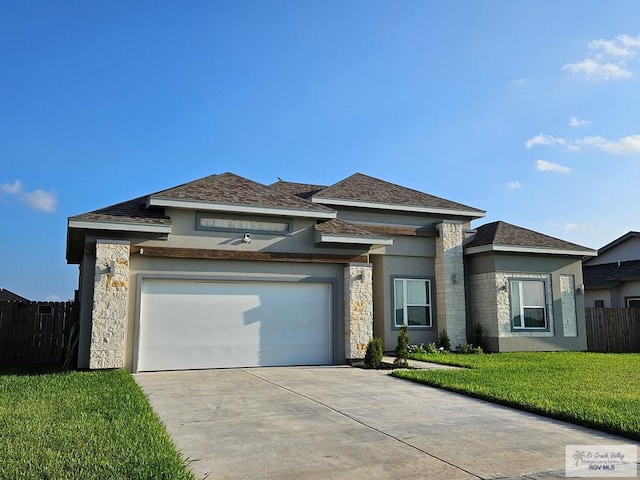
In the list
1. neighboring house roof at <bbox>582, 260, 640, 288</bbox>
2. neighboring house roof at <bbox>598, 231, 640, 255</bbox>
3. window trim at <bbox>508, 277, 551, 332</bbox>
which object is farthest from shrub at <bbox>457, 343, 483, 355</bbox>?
neighboring house roof at <bbox>598, 231, 640, 255</bbox>

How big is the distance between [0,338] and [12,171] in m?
8.72

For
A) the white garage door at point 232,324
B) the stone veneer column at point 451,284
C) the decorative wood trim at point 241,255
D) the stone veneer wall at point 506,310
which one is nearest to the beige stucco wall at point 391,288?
the stone veneer column at point 451,284

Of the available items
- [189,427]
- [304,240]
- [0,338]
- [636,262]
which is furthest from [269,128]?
[636,262]

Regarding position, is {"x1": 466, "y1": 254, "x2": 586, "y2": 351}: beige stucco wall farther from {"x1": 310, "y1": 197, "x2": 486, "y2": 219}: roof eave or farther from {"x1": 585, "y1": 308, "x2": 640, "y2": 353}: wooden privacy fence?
{"x1": 585, "y1": 308, "x2": 640, "y2": 353}: wooden privacy fence

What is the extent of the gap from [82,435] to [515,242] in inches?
588

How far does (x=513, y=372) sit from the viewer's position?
11695 mm

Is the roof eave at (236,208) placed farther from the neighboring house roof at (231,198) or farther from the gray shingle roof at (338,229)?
the gray shingle roof at (338,229)

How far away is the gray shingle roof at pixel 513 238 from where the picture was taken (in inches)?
674

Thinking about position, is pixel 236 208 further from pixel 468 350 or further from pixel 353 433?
pixel 468 350

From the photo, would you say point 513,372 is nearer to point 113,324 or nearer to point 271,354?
point 271,354

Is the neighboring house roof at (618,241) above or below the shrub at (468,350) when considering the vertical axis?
above

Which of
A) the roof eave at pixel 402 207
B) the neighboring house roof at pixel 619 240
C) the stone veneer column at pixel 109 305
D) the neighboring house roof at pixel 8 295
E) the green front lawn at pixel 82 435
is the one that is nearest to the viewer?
the green front lawn at pixel 82 435

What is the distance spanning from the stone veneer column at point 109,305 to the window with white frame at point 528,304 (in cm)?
1220

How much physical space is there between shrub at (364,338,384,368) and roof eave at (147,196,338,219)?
351cm
